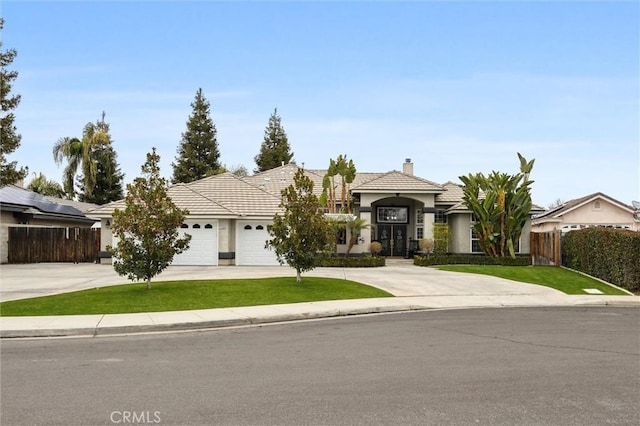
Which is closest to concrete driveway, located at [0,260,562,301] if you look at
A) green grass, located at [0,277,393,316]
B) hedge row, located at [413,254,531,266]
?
green grass, located at [0,277,393,316]

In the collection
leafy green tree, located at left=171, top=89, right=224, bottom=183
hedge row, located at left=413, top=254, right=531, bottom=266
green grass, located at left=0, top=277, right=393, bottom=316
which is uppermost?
leafy green tree, located at left=171, top=89, right=224, bottom=183

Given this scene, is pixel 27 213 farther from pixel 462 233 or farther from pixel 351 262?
pixel 462 233

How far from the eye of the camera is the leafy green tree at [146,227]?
51.9 ft

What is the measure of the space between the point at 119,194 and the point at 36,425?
179 ft

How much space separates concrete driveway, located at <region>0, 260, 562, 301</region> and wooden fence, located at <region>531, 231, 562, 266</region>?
719cm

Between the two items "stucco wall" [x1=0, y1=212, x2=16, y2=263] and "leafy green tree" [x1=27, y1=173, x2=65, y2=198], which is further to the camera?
"leafy green tree" [x1=27, y1=173, x2=65, y2=198]

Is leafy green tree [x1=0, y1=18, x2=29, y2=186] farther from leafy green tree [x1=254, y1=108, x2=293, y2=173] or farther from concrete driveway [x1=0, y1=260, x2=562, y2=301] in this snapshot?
leafy green tree [x1=254, y1=108, x2=293, y2=173]

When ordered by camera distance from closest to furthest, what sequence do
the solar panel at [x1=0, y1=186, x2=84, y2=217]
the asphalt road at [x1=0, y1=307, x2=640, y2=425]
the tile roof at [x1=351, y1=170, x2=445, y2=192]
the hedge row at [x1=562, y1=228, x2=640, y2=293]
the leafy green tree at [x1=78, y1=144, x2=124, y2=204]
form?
1. the asphalt road at [x1=0, y1=307, x2=640, y2=425]
2. the hedge row at [x1=562, y1=228, x2=640, y2=293]
3. the solar panel at [x1=0, y1=186, x2=84, y2=217]
4. the tile roof at [x1=351, y1=170, x2=445, y2=192]
5. the leafy green tree at [x1=78, y1=144, x2=124, y2=204]

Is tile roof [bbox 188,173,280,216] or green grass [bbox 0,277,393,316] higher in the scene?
tile roof [bbox 188,173,280,216]

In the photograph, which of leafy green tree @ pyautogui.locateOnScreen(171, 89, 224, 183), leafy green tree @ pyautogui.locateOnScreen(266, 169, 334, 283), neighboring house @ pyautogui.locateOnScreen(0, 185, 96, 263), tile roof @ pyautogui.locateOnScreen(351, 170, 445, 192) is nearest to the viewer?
leafy green tree @ pyautogui.locateOnScreen(266, 169, 334, 283)

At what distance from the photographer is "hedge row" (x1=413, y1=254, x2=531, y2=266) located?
29672mm

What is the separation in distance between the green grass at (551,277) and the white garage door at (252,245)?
9.36 metres

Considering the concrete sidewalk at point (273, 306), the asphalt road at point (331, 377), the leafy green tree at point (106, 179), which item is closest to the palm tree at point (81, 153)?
the leafy green tree at point (106, 179)

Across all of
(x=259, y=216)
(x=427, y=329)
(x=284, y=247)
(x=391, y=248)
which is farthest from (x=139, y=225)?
(x=391, y=248)
